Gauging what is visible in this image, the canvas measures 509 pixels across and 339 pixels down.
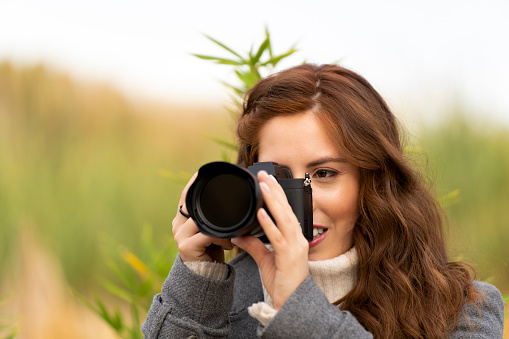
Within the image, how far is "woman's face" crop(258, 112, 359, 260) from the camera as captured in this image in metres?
1.11

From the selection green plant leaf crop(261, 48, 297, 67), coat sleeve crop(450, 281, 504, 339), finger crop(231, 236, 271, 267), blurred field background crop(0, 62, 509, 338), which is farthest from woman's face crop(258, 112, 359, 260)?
blurred field background crop(0, 62, 509, 338)

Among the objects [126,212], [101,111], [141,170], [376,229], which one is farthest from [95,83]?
[376,229]

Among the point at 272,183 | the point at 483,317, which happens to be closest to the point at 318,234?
the point at 272,183

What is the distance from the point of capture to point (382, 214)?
117cm

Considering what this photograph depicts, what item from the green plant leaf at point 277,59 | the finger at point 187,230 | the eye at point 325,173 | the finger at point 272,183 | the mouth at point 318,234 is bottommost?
the mouth at point 318,234

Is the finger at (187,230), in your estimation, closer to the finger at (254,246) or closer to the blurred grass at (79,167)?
the finger at (254,246)

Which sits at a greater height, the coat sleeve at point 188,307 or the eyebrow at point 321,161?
the eyebrow at point 321,161

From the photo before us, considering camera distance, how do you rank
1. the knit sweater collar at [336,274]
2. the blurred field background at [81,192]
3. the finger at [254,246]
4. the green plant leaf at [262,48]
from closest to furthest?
1. the finger at [254,246]
2. the knit sweater collar at [336,274]
3. the green plant leaf at [262,48]
4. the blurred field background at [81,192]

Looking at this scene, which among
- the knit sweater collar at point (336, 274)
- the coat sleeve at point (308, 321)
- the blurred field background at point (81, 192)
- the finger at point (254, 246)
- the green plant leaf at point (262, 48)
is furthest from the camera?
the blurred field background at point (81, 192)

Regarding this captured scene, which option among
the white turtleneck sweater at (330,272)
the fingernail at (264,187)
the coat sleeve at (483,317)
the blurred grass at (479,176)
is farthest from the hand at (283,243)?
the blurred grass at (479,176)

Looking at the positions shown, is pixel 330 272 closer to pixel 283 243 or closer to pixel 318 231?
pixel 318 231

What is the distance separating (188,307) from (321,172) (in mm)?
383

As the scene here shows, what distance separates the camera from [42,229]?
2.47m

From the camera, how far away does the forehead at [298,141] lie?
111cm
